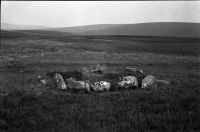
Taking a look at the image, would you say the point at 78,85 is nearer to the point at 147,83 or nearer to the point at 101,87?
the point at 101,87

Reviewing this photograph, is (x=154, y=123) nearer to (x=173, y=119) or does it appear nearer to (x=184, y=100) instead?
(x=173, y=119)

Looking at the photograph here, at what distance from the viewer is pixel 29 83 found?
1292 centimetres

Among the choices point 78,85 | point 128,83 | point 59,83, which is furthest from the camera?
point 59,83

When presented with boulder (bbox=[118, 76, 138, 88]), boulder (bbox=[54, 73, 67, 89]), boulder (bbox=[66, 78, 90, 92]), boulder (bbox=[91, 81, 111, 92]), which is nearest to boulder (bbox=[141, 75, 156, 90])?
boulder (bbox=[118, 76, 138, 88])

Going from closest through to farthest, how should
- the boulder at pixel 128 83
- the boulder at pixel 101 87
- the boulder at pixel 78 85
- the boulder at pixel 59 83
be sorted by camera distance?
the boulder at pixel 78 85
the boulder at pixel 101 87
the boulder at pixel 59 83
the boulder at pixel 128 83

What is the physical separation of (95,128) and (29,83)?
320 inches

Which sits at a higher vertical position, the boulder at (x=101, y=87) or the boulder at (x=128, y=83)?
the boulder at (x=128, y=83)

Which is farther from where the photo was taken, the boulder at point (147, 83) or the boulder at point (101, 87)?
the boulder at point (147, 83)

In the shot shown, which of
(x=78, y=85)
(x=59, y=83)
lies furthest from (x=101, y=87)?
(x=59, y=83)

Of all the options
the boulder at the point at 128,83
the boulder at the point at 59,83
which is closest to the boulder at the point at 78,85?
the boulder at the point at 59,83

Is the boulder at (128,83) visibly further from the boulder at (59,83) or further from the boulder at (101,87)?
the boulder at (59,83)

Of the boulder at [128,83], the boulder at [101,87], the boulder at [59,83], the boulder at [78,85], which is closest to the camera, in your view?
the boulder at [78,85]

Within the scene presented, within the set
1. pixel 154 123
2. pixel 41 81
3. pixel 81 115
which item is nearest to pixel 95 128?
pixel 81 115

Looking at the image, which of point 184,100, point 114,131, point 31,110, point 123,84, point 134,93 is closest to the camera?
point 114,131
